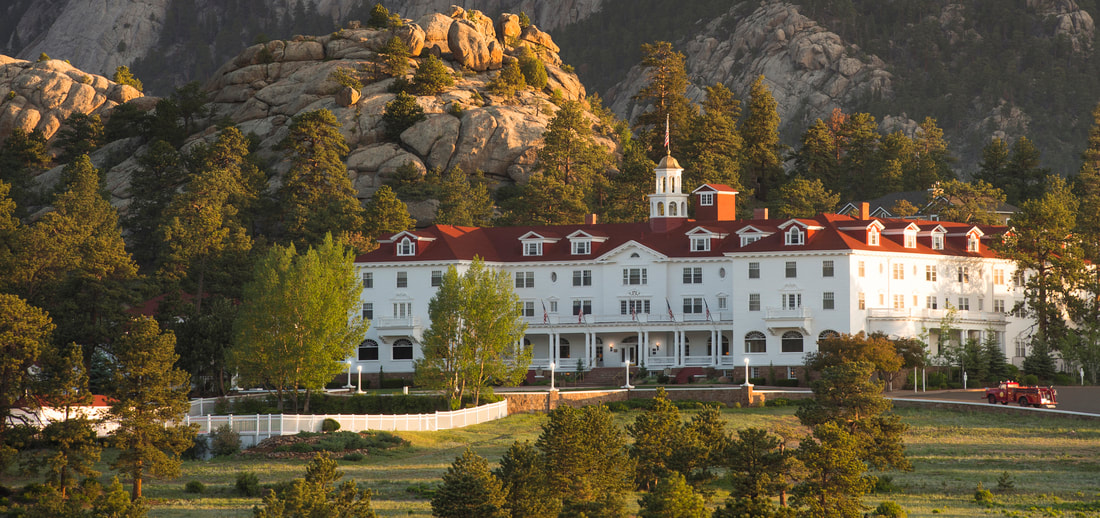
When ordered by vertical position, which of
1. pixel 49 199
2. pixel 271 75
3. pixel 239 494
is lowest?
pixel 239 494

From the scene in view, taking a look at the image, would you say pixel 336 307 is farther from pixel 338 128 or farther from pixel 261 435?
pixel 338 128

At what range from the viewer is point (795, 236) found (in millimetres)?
93375

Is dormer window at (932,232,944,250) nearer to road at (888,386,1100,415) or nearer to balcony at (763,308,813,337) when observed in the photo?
balcony at (763,308,813,337)

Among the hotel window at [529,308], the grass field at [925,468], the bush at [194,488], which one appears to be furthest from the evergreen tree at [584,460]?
the hotel window at [529,308]

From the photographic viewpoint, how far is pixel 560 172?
4892 inches

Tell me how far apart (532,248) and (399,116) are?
3562cm

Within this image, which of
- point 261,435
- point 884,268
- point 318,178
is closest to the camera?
point 261,435

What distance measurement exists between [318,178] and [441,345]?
43.8 metres

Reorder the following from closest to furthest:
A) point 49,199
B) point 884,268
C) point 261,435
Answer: point 261,435 → point 884,268 → point 49,199

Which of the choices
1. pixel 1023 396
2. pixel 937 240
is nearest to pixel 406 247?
pixel 937 240

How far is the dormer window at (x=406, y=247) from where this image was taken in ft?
326

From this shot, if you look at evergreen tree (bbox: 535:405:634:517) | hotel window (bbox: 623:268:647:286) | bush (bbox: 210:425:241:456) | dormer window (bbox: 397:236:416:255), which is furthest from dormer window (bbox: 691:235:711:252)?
evergreen tree (bbox: 535:405:634:517)

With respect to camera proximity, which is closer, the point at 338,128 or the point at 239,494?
the point at 239,494

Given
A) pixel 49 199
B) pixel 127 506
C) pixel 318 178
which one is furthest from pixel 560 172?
pixel 127 506
